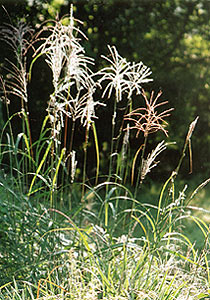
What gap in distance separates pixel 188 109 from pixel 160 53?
71 cm

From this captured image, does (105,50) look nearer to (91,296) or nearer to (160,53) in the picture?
(160,53)

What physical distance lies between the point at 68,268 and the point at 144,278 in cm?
39

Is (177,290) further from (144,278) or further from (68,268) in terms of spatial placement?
(68,268)

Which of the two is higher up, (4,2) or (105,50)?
(4,2)

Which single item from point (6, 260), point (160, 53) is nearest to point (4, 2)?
point (160, 53)

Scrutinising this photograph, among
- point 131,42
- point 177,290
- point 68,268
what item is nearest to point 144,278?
point 177,290

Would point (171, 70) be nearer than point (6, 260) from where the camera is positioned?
No

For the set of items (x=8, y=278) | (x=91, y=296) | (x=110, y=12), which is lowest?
(x=8, y=278)

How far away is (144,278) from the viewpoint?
91.8 inches

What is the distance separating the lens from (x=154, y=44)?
5.35 m

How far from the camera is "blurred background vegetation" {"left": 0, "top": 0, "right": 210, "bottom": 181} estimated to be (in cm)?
505

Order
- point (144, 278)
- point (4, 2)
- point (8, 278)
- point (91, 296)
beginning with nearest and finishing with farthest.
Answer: point (91, 296), point (144, 278), point (8, 278), point (4, 2)

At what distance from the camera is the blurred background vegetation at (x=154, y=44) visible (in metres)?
5.05

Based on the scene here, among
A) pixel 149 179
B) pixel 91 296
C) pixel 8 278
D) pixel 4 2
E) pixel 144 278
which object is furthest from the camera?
pixel 149 179
